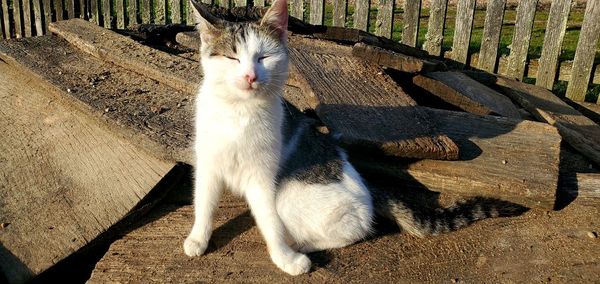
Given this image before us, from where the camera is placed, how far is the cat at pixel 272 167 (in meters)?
2.64

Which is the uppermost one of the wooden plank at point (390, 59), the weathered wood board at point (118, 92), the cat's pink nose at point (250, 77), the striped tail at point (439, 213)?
the cat's pink nose at point (250, 77)

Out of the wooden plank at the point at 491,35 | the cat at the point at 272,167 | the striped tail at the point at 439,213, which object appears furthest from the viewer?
the wooden plank at the point at 491,35

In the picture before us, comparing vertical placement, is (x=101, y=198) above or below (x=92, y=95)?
below

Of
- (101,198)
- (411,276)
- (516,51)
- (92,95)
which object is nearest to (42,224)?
(101,198)

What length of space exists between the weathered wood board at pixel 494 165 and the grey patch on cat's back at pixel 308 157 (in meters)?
0.32

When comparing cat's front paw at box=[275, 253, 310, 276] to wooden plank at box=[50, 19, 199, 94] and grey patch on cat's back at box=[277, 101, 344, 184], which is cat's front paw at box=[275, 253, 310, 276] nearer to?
grey patch on cat's back at box=[277, 101, 344, 184]

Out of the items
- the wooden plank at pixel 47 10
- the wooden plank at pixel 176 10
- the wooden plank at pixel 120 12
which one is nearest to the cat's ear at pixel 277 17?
the wooden plank at pixel 176 10

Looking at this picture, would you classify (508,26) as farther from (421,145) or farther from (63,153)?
(63,153)

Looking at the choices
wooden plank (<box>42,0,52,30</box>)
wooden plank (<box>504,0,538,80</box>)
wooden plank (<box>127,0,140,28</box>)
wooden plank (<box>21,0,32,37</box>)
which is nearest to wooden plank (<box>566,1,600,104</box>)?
wooden plank (<box>504,0,538,80</box>)

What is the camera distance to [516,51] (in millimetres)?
6035

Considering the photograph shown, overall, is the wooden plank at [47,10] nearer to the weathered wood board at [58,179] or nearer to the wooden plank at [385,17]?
the weathered wood board at [58,179]

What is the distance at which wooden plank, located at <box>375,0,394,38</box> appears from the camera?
21.4 ft

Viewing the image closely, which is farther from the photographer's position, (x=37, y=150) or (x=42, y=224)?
(x=37, y=150)

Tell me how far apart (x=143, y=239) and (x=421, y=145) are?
1677 millimetres
